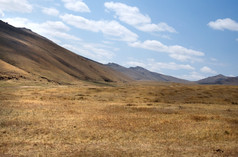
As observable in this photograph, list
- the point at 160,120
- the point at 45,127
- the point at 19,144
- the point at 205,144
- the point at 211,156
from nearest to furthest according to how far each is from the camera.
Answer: the point at 211,156, the point at 19,144, the point at 205,144, the point at 45,127, the point at 160,120

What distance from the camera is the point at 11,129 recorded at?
59.9 ft

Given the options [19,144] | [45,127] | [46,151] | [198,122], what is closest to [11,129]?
[45,127]

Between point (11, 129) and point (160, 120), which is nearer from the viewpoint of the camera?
point (11, 129)

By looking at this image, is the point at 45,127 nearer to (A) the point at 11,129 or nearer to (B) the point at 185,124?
(A) the point at 11,129

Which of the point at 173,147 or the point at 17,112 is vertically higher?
the point at 173,147

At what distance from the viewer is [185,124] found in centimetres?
2170

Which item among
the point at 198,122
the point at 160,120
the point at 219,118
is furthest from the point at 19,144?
the point at 219,118

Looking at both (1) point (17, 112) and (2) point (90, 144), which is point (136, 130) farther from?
(1) point (17, 112)

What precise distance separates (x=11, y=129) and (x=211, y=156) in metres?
14.7

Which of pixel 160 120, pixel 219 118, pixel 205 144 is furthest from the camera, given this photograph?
pixel 219 118

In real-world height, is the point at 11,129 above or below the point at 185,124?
below

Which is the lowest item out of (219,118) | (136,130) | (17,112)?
(17,112)

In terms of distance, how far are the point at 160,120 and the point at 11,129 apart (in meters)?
13.6

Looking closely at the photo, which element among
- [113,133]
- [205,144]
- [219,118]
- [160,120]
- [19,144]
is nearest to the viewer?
[19,144]
